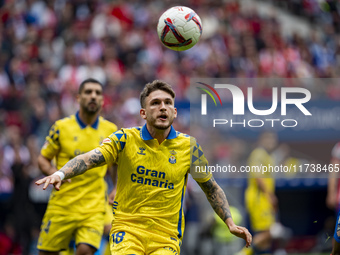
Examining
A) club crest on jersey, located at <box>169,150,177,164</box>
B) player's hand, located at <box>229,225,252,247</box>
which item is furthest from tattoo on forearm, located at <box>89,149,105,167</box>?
player's hand, located at <box>229,225,252,247</box>

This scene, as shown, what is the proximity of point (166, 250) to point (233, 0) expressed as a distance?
1550 cm

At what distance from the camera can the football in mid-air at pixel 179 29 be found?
7340mm

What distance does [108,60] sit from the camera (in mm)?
15484

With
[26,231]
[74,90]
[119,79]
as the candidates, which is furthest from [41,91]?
[26,231]

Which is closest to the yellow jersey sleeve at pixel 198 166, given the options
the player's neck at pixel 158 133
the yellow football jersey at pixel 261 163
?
the player's neck at pixel 158 133

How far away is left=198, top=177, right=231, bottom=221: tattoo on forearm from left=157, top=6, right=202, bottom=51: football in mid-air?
89.1 inches

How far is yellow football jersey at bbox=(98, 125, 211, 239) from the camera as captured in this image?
18.7 ft

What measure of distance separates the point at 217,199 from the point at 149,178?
0.76 m

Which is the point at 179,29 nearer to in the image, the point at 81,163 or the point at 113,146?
the point at 113,146

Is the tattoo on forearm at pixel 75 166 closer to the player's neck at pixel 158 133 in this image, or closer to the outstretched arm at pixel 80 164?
the outstretched arm at pixel 80 164

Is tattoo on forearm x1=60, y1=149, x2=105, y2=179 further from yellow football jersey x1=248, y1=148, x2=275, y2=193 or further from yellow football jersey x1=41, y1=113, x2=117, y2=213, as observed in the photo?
yellow football jersey x1=248, y1=148, x2=275, y2=193

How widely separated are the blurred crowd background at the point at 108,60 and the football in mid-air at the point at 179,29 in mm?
5693

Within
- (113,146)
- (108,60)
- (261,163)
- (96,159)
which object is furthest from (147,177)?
(108,60)

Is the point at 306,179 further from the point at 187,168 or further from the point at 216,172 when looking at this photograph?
the point at 187,168
